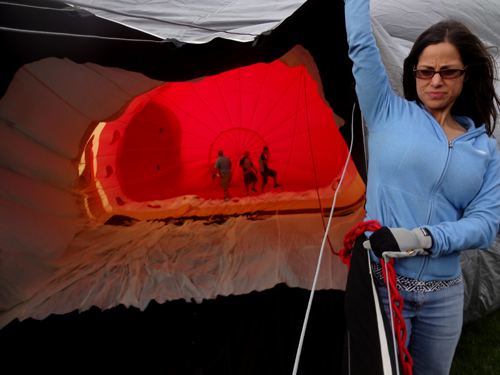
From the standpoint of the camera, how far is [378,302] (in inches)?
36.6

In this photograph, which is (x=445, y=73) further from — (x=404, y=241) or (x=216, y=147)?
(x=216, y=147)

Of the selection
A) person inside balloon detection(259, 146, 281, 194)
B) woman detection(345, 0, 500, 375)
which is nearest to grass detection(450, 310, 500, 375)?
woman detection(345, 0, 500, 375)

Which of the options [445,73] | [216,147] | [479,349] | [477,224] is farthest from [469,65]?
[216,147]

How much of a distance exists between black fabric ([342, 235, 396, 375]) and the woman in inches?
1.6

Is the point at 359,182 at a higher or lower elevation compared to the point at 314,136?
lower

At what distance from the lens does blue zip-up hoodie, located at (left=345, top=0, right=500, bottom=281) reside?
89cm

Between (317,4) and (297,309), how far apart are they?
160cm

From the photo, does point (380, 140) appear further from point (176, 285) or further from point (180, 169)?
point (180, 169)

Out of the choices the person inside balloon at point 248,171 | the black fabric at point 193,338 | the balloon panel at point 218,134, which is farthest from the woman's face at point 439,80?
the person inside balloon at point 248,171

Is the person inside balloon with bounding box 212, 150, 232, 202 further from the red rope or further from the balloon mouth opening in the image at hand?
the red rope

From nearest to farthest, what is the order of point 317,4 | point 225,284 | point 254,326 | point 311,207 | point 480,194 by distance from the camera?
point 480,194
point 317,4
point 254,326
point 225,284
point 311,207

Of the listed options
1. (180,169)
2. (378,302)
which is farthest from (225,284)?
(180,169)

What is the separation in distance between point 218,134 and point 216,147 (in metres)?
0.16

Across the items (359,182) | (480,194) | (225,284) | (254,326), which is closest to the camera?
(480,194)
